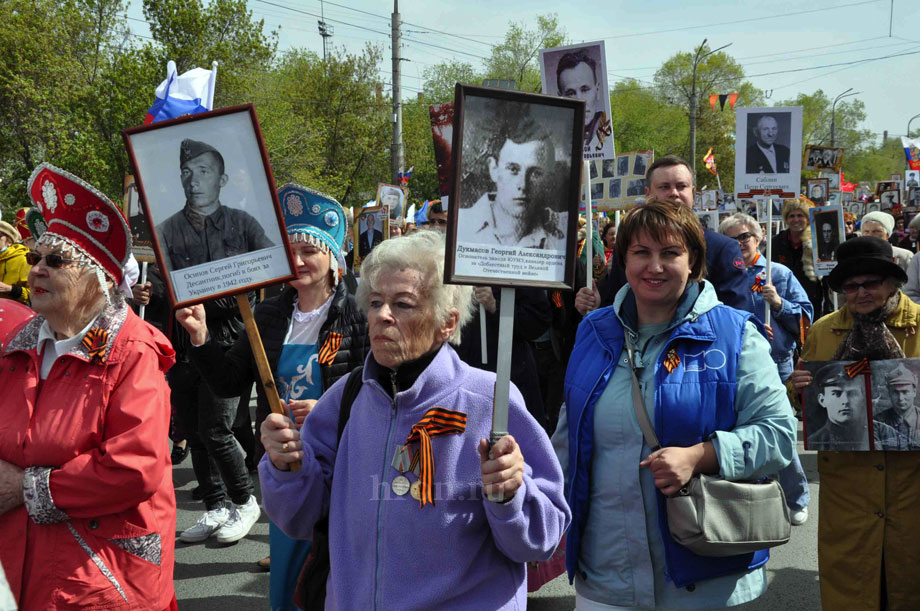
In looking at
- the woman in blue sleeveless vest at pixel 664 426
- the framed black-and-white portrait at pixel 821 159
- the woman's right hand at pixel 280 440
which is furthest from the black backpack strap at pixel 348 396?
the framed black-and-white portrait at pixel 821 159

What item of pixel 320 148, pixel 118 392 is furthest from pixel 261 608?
pixel 320 148

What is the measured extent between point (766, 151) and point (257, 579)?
464cm

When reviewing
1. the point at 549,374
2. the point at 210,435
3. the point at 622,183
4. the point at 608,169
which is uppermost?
the point at 608,169

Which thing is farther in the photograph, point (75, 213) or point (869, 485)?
point (869, 485)

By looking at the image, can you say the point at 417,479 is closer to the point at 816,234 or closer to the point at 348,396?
the point at 348,396

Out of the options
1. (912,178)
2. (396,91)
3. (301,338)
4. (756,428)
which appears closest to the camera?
(756,428)

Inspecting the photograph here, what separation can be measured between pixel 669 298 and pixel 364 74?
33.0m

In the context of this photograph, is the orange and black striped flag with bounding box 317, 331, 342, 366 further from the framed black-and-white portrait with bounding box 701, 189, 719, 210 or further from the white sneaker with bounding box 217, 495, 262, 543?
the framed black-and-white portrait with bounding box 701, 189, 719, 210

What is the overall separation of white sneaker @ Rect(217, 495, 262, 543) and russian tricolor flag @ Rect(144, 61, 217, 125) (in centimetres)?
283

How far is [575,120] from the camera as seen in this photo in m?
2.13

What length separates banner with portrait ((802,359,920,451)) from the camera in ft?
11.5

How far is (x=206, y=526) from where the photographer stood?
5.76m

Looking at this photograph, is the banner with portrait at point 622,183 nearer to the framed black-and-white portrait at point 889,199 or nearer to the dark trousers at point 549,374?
the dark trousers at point 549,374

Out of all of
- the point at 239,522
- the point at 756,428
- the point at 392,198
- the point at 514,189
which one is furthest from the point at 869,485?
the point at 392,198
